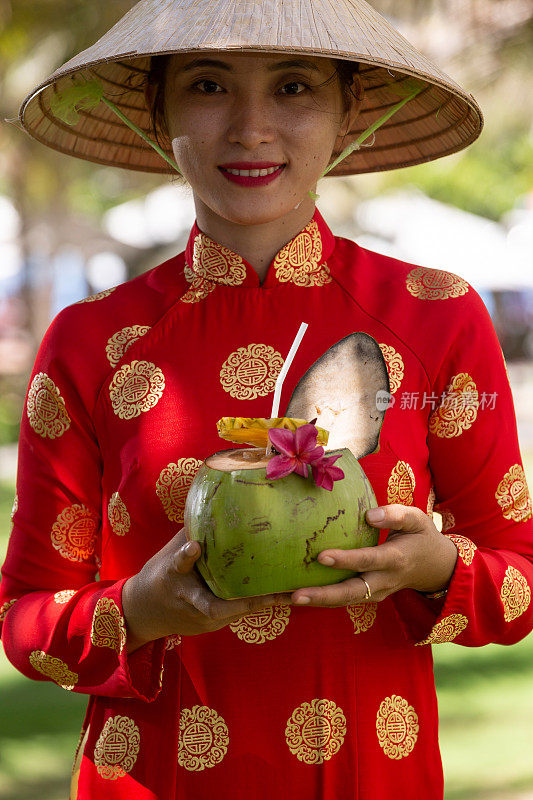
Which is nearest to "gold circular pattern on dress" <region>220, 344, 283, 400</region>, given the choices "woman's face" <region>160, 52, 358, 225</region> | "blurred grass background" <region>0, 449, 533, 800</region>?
"woman's face" <region>160, 52, 358, 225</region>

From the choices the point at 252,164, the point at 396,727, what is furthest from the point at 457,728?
the point at 252,164

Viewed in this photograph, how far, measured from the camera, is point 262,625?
5.58 ft

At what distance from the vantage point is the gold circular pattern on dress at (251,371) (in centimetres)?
177

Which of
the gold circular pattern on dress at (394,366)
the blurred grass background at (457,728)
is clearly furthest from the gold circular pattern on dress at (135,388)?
the blurred grass background at (457,728)

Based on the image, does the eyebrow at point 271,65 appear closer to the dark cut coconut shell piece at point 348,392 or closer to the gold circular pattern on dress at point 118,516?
the dark cut coconut shell piece at point 348,392

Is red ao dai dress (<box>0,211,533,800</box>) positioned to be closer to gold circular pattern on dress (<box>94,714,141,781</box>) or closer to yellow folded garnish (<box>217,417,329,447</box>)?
gold circular pattern on dress (<box>94,714,141,781</box>)

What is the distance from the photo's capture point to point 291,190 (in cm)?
175

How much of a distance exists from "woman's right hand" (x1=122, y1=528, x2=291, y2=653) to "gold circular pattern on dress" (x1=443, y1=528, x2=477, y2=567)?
0.35m

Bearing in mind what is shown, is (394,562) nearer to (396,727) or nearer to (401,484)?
(401,484)

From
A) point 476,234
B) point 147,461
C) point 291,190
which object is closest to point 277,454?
point 147,461

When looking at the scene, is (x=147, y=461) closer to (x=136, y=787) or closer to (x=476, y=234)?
(x=136, y=787)

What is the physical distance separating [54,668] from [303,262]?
846 millimetres

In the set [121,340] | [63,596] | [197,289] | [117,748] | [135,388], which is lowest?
[117,748]

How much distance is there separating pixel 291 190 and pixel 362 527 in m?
0.63
